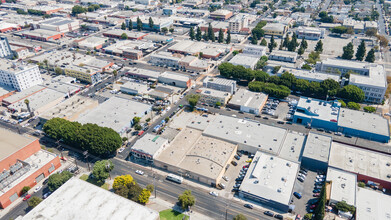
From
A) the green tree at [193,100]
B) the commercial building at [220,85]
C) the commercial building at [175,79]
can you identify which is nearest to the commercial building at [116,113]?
the green tree at [193,100]

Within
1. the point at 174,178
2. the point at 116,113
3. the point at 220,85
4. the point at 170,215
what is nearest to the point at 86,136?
the point at 116,113

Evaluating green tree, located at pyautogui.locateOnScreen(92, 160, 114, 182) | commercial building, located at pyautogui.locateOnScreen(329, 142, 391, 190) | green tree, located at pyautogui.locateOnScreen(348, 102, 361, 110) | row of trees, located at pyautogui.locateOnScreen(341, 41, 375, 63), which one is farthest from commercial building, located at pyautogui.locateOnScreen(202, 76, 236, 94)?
row of trees, located at pyautogui.locateOnScreen(341, 41, 375, 63)

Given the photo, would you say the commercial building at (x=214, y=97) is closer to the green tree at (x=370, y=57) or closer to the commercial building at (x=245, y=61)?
the commercial building at (x=245, y=61)

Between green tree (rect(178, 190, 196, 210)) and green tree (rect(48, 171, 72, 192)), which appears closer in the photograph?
green tree (rect(178, 190, 196, 210))

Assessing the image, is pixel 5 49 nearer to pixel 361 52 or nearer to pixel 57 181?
pixel 57 181

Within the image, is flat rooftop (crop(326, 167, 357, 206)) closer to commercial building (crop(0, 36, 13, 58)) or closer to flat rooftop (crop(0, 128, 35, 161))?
flat rooftop (crop(0, 128, 35, 161))

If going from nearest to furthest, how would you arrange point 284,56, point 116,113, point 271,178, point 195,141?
point 271,178 < point 195,141 < point 116,113 < point 284,56
